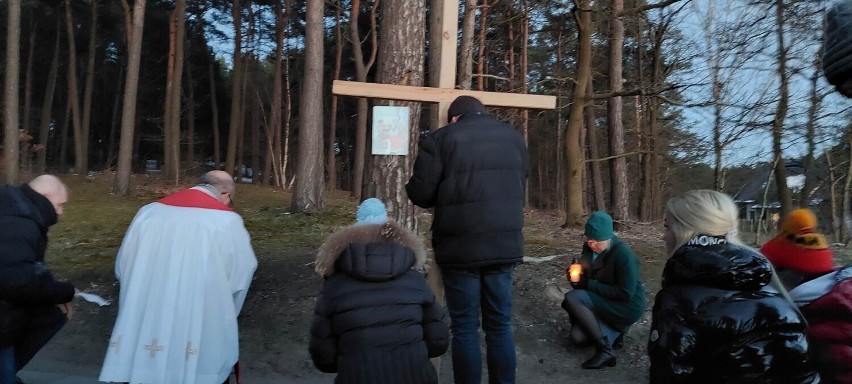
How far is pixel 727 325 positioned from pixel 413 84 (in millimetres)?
3929

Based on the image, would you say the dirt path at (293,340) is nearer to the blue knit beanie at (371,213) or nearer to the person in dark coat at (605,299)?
the person in dark coat at (605,299)

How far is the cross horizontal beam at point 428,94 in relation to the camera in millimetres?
4578

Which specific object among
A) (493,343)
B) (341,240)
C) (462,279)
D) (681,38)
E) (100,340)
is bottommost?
(100,340)

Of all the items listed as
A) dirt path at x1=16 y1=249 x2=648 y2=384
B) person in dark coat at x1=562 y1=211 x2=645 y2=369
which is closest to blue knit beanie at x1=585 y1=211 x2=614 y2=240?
person in dark coat at x1=562 y1=211 x2=645 y2=369

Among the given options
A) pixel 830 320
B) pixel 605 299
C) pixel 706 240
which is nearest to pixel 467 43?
pixel 605 299

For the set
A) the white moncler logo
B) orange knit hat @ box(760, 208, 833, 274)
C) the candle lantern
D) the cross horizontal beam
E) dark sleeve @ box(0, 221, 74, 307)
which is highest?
the cross horizontal beam

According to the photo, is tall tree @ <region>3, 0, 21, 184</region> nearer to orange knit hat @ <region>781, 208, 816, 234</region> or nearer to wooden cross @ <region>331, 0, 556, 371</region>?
wooden cross @ <region>331, 0, 556, 371</region>

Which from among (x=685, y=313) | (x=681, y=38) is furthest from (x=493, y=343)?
(x=681, y=38)

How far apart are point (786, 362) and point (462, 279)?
6.63 feet

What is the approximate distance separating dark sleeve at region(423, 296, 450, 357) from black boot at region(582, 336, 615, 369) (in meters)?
2.65

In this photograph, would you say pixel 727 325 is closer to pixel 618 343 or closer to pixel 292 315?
pixel 618 343

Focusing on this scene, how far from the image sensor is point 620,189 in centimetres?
1486

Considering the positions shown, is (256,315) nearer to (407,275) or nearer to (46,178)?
(46,178)

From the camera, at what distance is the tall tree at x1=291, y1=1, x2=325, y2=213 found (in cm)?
1462
